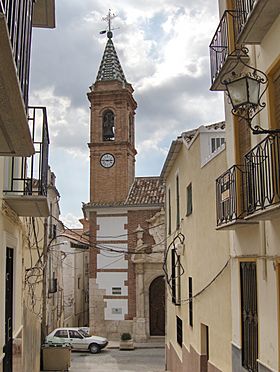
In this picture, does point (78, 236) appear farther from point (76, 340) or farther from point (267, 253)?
point (267, 253)

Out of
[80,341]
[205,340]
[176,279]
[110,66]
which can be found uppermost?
[110,66]

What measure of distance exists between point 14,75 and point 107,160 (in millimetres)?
27209

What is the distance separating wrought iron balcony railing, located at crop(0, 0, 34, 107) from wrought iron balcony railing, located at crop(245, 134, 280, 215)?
8.85ft

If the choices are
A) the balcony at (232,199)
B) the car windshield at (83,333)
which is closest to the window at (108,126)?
the car windshield at (83,333)

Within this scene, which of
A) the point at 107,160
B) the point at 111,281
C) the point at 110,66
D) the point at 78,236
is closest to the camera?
the point at 111,281

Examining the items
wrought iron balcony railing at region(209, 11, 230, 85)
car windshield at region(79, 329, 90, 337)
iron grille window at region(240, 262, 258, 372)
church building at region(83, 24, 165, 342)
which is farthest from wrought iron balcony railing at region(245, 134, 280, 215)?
church building at region(83, 24, 165, 342)

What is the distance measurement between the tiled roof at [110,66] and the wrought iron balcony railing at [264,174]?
2682 cm

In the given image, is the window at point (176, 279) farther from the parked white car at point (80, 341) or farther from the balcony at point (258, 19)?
the balcony at point (258, 19)

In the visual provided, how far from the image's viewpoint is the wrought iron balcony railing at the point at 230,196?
7.27m

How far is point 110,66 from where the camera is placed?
1324 inches

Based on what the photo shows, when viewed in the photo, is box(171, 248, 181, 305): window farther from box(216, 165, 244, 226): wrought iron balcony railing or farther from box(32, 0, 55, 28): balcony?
box(32, 0, 55, 28): balcony

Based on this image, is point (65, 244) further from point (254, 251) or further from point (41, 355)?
point (254, 251)

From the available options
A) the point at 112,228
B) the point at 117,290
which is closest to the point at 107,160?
the point at 112,228

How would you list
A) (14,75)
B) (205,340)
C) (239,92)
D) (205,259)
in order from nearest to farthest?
(14,75), (239,92), (205,259), (205,340)
